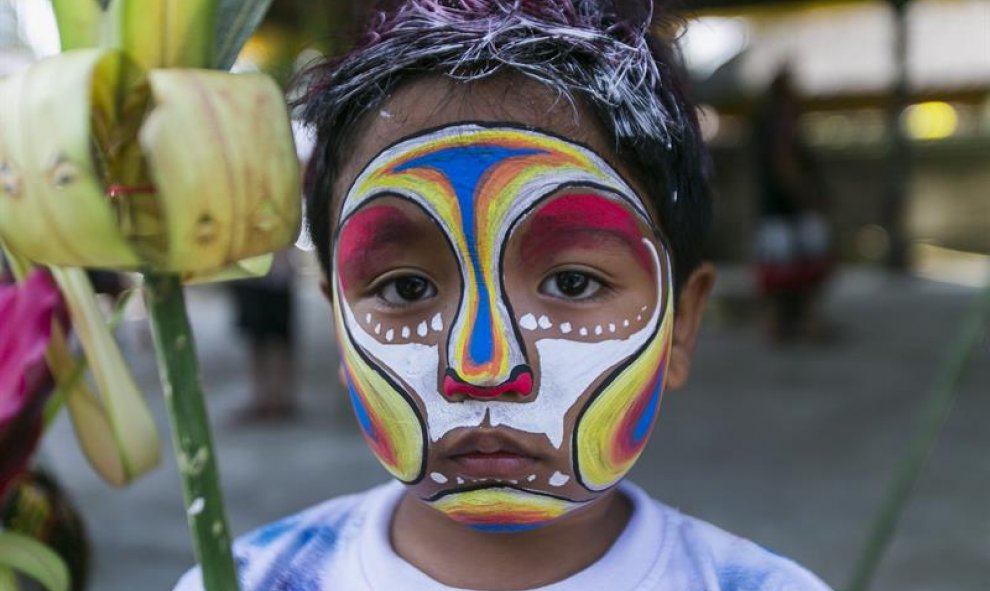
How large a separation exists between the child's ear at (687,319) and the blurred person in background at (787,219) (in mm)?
5018

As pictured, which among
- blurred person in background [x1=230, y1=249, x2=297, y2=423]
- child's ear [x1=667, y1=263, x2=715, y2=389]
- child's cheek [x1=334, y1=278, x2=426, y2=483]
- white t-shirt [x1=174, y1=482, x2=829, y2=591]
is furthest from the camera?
blurred person in background [x1=230, y1=249, x2=297, y2=423]

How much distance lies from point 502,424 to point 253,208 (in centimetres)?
37

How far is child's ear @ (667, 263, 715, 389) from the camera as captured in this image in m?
1.29

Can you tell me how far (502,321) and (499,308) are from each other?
14 millimetres

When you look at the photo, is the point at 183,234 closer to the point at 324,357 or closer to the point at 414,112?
the point at 414,112

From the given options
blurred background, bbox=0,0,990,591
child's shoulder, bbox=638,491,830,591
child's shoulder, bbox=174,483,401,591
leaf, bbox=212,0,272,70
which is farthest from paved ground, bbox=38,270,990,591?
leaf, bbox=212,0,272,70

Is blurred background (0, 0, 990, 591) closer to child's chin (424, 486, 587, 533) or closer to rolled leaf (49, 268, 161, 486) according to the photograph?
rolled leaf (49, 268, 161, 486)

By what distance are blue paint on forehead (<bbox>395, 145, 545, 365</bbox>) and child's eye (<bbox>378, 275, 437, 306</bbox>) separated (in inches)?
2.4

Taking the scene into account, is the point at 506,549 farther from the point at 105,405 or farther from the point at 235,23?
the point at 235,23

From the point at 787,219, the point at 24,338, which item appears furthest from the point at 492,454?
the point at 787,219

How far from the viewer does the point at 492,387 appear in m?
1.03

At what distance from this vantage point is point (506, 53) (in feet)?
3.56

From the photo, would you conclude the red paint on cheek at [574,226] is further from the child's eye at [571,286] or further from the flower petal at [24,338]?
the flower petal at [24,338]

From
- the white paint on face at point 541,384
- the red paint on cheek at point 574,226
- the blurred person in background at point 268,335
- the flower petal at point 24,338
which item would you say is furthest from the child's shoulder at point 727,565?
the blurred person in background at point 268,335
